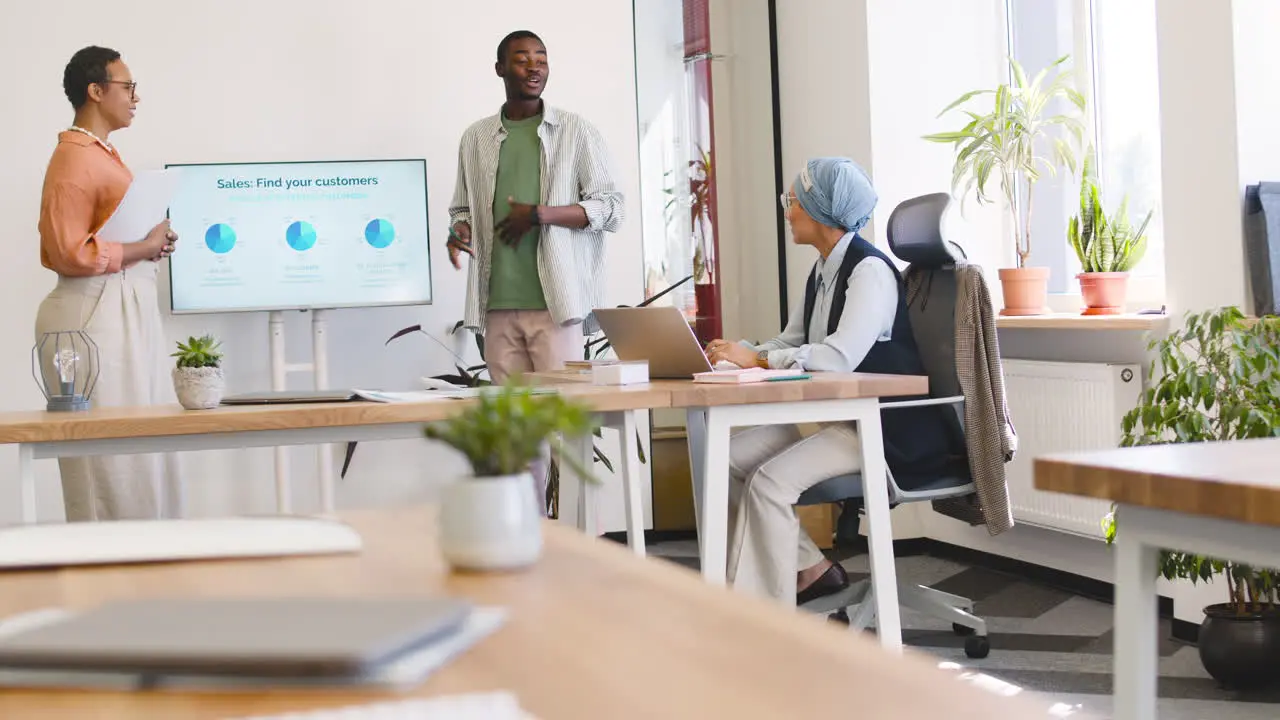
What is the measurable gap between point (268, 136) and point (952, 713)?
4.68 m

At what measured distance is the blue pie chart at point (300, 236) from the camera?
461 cm

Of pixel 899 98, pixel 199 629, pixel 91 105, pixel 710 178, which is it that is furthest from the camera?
pixel 710 178

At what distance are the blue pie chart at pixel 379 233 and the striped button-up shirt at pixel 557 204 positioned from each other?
484 mm

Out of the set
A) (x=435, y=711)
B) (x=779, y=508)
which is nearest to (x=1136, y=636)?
(x=435, y=711)

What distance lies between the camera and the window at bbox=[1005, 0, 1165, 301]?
424 cm

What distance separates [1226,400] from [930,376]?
2.39 feet

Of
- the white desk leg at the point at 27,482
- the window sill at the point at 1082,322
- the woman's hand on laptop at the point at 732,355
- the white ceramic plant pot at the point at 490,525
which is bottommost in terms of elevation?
the white desk leg at the point at 27,482

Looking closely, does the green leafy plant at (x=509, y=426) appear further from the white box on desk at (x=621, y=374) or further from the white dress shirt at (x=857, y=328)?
the white dress shirt at (x=857, y=328)

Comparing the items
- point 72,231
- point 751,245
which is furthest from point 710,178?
point 72,231

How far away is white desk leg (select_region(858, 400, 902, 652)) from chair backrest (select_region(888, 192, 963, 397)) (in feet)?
1.81

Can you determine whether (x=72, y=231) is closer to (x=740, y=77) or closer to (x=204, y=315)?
(x=204, y=315)

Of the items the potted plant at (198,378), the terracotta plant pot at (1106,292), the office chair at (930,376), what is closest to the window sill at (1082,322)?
the terracotta plant pot at (1106,292)

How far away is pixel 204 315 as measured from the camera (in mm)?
4934

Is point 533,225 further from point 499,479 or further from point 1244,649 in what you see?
point 499,479
